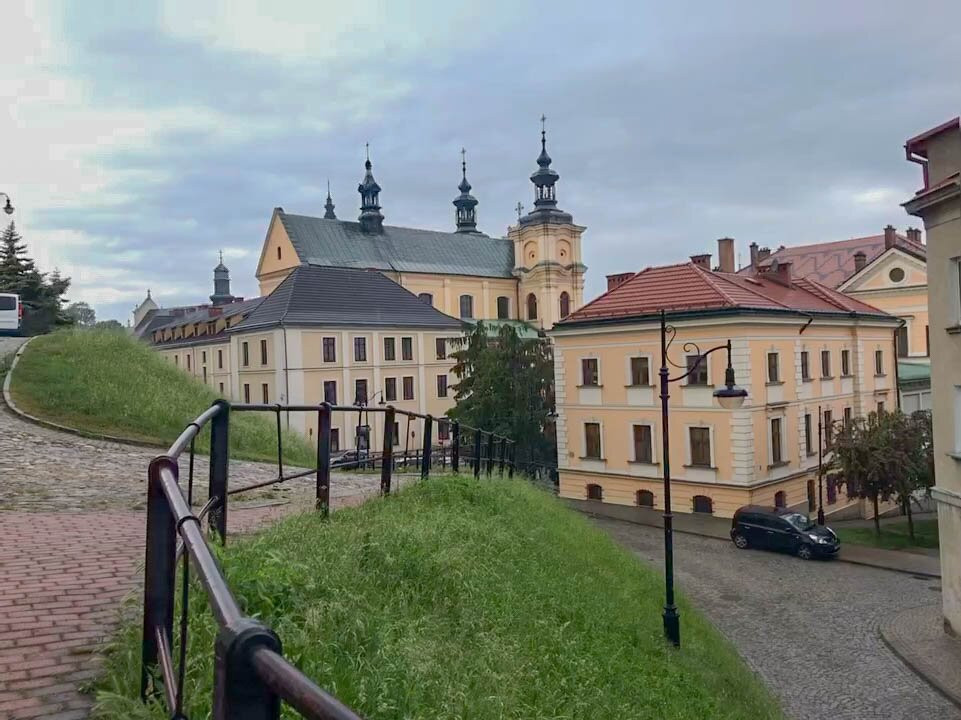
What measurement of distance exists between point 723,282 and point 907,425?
8.27 meters

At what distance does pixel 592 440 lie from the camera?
32.5 metres

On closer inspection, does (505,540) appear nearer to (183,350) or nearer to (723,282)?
(723,282)

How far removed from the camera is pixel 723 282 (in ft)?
99.4

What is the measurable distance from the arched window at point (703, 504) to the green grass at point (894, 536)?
4.47 meters

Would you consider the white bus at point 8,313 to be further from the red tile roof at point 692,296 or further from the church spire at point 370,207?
the church spire at point 370,207

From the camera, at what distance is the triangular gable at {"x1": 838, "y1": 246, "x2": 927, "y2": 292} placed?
4381 centimetres

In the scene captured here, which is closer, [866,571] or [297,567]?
[297,567]

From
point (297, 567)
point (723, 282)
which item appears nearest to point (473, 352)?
point (723, 282)

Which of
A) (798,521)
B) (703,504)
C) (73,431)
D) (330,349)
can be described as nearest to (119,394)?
(73,431)

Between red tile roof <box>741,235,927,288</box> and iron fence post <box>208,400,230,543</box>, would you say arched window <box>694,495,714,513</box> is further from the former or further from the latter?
red tile roof <box>741,235,927,288</box>

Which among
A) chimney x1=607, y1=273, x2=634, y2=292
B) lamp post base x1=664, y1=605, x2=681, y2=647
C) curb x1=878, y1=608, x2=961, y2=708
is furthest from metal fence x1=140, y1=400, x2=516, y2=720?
chimney x1=607, y1=273, x2=634, y2=292

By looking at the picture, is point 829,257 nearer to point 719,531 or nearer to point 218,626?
point 719,531

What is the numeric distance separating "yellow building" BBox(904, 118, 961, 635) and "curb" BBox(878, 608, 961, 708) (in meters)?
1.30

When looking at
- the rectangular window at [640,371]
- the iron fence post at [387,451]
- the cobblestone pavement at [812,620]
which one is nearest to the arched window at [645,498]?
the cobblestone pavement at [812,620]
